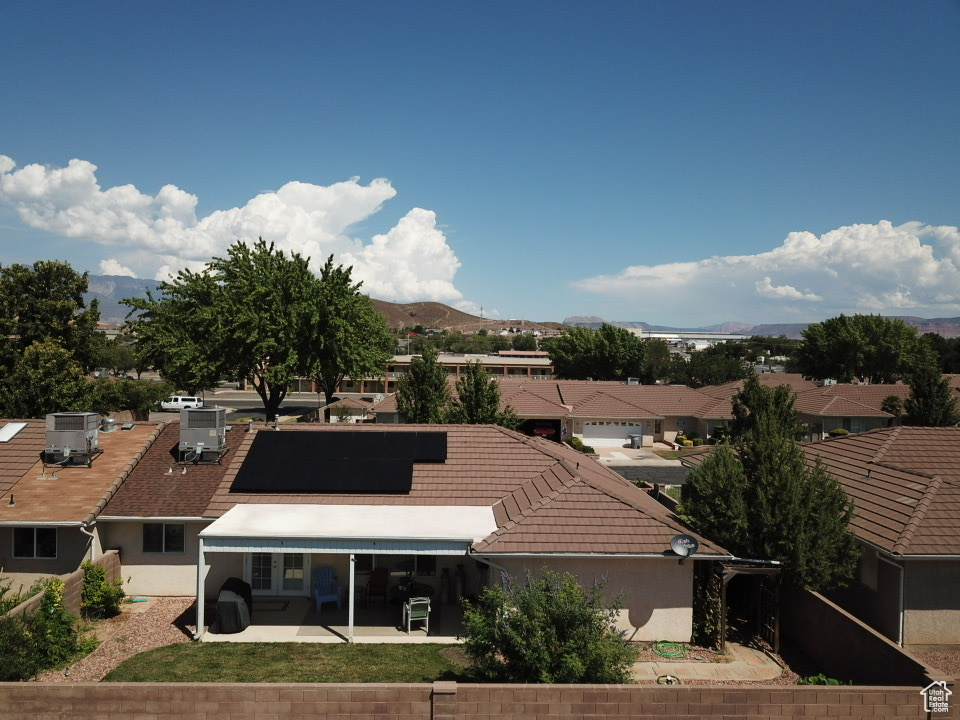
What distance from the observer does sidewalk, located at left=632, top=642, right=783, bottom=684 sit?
12.1 m

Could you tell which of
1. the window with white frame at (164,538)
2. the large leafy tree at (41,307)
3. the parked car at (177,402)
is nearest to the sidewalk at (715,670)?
the window with white frame at (164,538)

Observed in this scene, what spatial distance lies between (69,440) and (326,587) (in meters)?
8.72

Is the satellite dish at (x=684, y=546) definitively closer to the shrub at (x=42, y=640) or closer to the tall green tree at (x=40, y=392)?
the shrub at (x=42, y=640)

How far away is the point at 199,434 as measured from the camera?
1797 cm

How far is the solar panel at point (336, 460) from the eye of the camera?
55.9 ft

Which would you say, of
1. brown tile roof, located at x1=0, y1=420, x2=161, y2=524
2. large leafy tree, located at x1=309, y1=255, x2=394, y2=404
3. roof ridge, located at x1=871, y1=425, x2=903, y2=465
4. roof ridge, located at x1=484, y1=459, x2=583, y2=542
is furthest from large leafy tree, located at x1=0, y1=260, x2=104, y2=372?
roof ridge, located at x1=871, y1=425, x2=903, y2=465

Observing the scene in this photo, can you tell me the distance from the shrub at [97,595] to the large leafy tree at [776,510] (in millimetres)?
13648

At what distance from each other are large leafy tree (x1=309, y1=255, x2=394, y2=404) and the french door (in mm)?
21089

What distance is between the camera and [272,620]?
14438mm

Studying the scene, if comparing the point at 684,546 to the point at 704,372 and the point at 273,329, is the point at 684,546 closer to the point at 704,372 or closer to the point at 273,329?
the point at 273,329

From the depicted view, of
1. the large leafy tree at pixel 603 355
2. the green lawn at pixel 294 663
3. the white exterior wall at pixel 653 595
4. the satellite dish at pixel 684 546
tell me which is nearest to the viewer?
the green lawn at pixel 294 663

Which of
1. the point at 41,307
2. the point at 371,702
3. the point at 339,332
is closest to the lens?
the point at 371,702

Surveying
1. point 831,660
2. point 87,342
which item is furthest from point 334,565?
point 87,342

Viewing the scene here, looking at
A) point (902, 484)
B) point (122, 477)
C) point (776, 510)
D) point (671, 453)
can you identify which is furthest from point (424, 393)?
point (671, 453)
